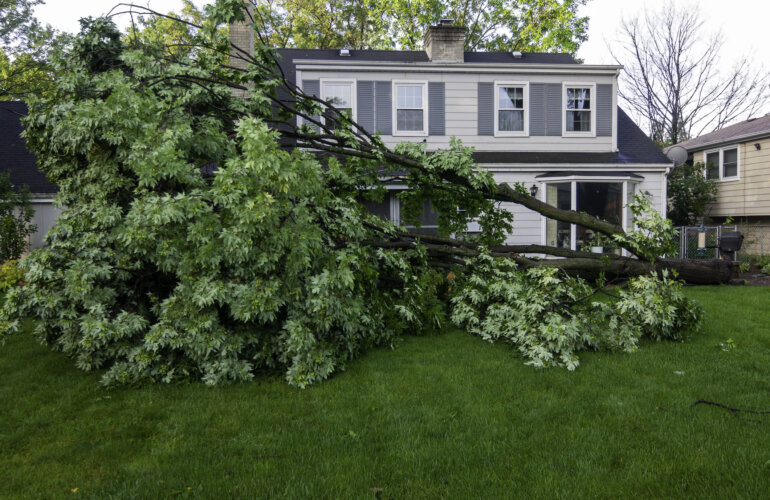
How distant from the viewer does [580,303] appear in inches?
224

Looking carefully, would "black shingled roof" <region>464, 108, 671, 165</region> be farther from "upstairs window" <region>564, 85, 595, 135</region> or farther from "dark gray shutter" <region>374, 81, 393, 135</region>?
"dark gray shutter" <region>374, 81, 393, 135</region>

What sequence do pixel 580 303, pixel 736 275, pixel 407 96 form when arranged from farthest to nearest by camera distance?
pixel 407 96, pixel 736 275, pixel 580 303

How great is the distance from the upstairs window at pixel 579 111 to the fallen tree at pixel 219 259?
24.8 ft

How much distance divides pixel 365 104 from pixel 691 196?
12.2 metres

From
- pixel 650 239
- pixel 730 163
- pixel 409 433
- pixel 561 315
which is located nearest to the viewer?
pixel 409 433

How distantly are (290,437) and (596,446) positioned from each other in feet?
6.59

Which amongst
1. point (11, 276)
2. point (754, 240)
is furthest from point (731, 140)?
point (11, 276)

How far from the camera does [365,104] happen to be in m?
12.4

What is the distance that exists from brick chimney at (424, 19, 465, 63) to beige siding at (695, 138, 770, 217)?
36.0 feet

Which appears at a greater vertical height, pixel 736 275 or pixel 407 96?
pixel 407 96

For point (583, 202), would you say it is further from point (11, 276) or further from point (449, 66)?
point (11, 276)

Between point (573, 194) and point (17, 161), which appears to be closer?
point (573, 194)

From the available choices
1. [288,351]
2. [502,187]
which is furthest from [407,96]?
[288,351]

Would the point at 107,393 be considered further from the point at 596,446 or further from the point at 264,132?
the point at 596,446
